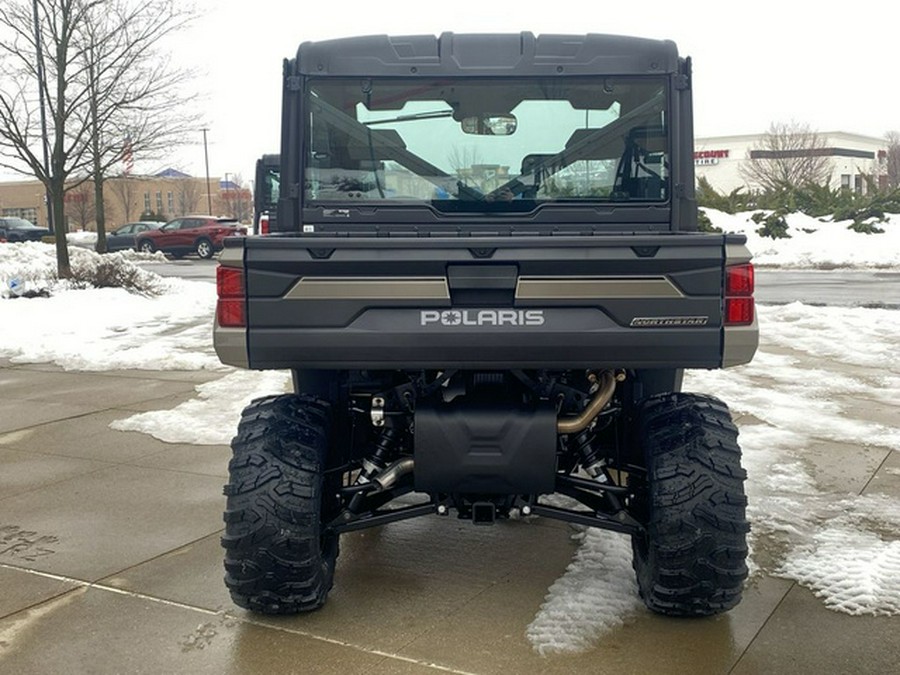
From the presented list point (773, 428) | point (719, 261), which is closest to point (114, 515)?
point (719, 261)

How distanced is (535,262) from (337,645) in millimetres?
1660

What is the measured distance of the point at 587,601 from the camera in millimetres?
4086

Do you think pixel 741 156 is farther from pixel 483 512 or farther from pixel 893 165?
pixel 483 512

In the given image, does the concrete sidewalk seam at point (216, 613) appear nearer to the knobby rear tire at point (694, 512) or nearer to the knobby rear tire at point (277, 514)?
the knobby rear tire at point (277, 514)

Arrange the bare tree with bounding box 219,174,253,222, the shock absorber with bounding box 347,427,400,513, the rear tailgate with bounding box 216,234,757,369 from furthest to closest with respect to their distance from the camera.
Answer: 1. the bare tree with bounding box 219,174,253,222
2. the shock absorber with bounding box 347,427,400,513
3. the rear tailgate with bounding box 216,234,757,369

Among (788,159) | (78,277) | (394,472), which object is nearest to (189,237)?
(78,277)

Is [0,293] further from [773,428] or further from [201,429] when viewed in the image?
[773,428]

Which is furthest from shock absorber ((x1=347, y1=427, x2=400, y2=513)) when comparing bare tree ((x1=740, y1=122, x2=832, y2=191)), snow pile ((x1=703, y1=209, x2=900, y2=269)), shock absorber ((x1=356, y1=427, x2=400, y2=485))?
bare tree ((x1=740, y1=122, x2=832, y2=191))

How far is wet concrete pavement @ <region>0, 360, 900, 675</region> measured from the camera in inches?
141

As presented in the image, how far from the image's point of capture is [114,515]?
17.5 feet

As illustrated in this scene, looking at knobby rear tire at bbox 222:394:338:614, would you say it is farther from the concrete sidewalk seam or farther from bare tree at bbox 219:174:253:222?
bare tree at bbox 219:174:253:222

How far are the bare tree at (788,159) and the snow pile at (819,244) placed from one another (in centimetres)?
2015

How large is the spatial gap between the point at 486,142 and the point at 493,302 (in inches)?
49.5

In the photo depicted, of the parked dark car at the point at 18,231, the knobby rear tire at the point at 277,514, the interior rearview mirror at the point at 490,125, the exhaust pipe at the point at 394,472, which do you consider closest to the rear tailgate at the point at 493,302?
the knobby rear tire at the point at 277,514
